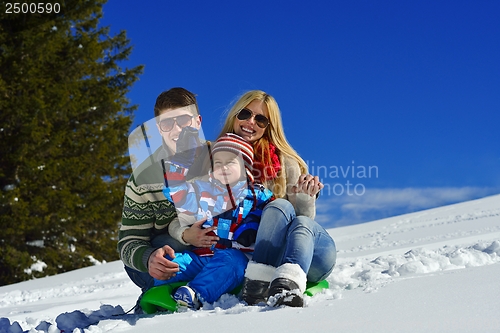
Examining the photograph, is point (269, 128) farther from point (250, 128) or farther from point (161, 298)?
point (161, 298)

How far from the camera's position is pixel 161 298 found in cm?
239

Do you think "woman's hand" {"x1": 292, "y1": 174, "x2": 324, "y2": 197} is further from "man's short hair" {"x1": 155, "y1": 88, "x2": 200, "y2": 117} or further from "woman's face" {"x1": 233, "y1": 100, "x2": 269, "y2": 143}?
"man's short hair" {"x1": 155, "y1": 88, "x2": 200, "y2": 117}

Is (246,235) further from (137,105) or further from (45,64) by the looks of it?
(137,105)

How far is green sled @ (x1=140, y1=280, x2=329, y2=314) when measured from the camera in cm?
237

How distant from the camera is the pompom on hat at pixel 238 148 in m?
2.60

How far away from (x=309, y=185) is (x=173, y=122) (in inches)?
32.6

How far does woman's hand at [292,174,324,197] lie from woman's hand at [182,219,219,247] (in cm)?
52

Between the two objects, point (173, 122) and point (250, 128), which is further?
point (250, 128)

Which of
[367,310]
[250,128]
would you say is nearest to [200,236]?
[250,128]

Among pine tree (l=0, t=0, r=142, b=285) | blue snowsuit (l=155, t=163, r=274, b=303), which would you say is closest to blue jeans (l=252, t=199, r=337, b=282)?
blue snowsuit (l=155, t=163, r=274, b=303)

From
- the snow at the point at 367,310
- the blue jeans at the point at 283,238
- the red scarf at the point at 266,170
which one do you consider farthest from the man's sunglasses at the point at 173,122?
the snow at the point at 367,310

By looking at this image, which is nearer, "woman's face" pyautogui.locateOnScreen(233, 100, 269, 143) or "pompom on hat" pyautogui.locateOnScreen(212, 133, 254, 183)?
"pompom on hat" pyautogui.locateOnScreen(212, 133, 254, 183)

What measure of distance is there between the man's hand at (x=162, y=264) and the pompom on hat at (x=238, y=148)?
572mm

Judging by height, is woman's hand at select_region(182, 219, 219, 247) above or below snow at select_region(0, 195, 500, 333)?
above
